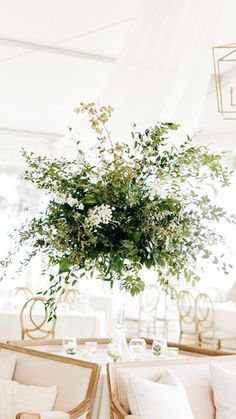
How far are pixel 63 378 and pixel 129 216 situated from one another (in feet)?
3.02

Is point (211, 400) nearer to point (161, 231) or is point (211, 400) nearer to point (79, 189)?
Answer: point (161, 231)

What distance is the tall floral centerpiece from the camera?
3053mm

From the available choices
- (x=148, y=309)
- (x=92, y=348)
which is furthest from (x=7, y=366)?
(x=148, y=309)

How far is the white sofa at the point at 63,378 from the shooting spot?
320 centimetres

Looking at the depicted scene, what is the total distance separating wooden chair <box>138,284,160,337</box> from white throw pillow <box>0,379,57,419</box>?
5.88 m

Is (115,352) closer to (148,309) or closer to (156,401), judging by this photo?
(156,401)

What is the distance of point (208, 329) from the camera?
795 cm

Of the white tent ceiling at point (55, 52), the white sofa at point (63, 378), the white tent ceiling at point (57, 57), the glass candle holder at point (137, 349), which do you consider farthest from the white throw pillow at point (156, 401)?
the white tent ceiling at point (55, 52)

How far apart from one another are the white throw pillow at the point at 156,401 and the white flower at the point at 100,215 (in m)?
0.75

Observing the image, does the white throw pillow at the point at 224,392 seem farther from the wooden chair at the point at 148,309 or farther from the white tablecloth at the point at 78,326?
the wooden chair at the point at 148,309

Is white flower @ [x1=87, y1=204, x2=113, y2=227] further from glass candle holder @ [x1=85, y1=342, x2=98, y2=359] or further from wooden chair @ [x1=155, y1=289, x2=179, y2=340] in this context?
wooden chair @ [x1=155, y1=289, x2=179, y2=340]

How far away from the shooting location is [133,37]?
4.85 metres

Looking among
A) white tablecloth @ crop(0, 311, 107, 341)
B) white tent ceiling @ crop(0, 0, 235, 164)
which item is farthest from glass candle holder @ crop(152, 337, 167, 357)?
white tablecloth @ crop(0, 311, 107, 341)

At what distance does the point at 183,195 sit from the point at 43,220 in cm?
66
